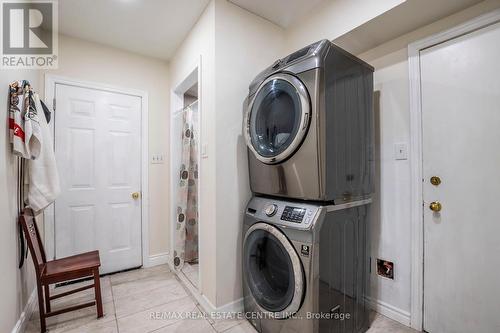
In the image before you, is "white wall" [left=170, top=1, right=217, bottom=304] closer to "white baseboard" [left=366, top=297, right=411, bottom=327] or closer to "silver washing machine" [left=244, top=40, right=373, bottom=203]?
"silver washing machine" [left=244, top=40, right=373, bottom=203]

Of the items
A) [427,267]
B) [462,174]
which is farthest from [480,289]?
[462,174]

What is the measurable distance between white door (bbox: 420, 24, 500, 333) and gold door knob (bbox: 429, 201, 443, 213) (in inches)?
0.6

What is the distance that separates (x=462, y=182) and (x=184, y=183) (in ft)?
7.86

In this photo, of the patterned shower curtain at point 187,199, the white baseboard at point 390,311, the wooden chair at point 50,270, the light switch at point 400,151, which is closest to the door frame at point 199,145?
the patterned shower curtain at point 187,199

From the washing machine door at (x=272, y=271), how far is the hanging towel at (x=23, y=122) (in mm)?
1620

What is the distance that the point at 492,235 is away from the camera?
4.24 ft

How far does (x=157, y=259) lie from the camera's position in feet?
9.12

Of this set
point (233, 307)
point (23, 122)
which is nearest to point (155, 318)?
point (233, 307)

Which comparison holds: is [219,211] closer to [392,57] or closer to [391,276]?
[391,276]

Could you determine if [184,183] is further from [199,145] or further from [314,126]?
[314,126]

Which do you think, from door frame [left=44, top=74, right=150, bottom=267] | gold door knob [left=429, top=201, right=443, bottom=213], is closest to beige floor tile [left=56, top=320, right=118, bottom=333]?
door frame [left=44, top=74, right=150, bottom=267]

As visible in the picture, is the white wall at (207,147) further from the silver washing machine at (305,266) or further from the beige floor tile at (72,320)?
the beige floor tile at (72,320)

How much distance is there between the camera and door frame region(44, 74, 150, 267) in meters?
2.22

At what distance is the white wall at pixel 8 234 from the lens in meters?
1.35
